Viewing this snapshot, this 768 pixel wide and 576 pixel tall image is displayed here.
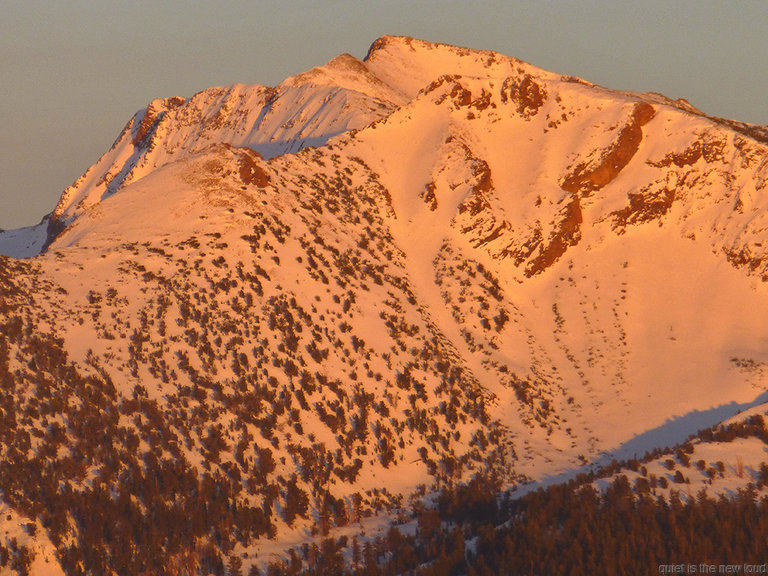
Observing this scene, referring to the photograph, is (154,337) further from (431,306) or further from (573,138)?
(573,138)

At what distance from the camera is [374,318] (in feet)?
202

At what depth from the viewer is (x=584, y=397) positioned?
206 feet

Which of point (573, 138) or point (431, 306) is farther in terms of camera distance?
point (573, 138)

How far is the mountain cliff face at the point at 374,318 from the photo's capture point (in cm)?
4222

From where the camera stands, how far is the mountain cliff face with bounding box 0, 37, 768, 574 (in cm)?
4222

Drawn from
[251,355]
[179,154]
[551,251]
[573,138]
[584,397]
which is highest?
[179,154]

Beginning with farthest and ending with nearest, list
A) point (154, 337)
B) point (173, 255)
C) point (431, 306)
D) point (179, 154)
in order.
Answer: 1. point (179, 154)
2. point (431, 306)
3. point (173, 255)
4. point (154, 337)

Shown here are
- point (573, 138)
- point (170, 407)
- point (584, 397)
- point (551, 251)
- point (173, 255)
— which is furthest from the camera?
point (573, 138)

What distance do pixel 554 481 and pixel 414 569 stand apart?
1762 centimetres

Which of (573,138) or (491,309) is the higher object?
(573,138)

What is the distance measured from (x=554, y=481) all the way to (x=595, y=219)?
31530 millimetres

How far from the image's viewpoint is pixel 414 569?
3647 centimetres

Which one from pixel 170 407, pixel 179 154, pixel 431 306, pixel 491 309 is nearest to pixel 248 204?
pixel 431 306

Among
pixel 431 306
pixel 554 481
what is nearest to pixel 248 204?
pixel 431 306
